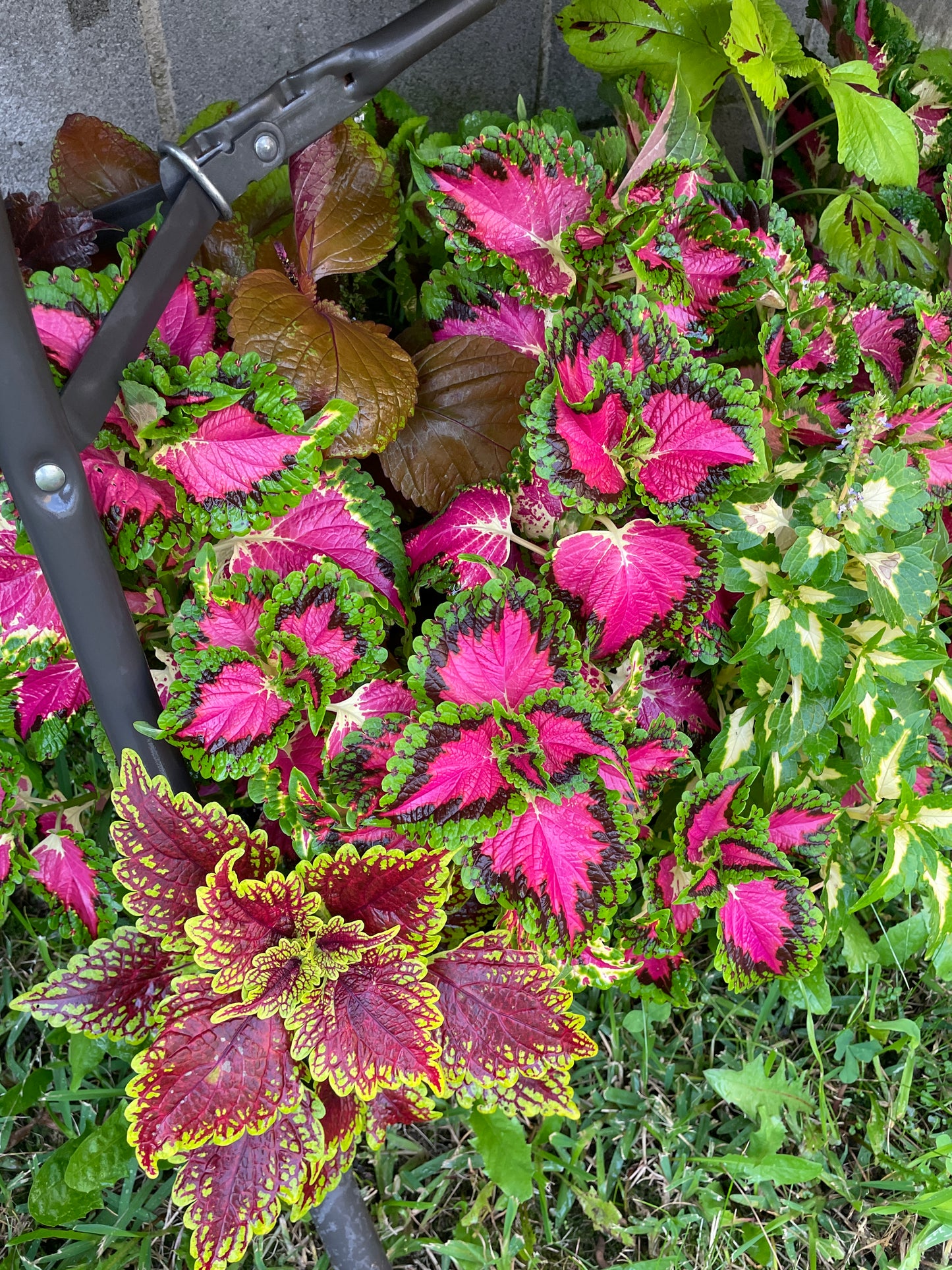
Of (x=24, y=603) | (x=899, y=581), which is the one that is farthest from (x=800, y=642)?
(x=24, y=603)

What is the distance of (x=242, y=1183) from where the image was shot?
806 millimetres

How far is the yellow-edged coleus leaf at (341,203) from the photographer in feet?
3.39

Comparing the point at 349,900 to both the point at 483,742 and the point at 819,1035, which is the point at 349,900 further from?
the point at 819,1035

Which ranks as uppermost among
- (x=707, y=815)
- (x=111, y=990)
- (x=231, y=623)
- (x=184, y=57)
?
(x=184, y=57)

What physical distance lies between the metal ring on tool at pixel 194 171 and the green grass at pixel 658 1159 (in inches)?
35.0

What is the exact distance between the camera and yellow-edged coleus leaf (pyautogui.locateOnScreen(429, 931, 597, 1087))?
0.91 metres

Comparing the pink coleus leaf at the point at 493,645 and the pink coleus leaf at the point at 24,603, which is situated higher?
the pink coleus leaf at the point at 24,603

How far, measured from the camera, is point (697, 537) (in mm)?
909

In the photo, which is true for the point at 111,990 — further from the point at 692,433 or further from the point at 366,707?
the point at 692,433

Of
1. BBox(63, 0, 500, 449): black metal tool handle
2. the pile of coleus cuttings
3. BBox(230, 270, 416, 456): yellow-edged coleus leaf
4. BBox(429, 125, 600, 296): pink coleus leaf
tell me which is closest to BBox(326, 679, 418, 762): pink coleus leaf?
the pile of coleus cuttings

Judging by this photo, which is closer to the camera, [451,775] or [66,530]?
[66,530]

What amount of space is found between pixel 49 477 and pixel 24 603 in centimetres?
23

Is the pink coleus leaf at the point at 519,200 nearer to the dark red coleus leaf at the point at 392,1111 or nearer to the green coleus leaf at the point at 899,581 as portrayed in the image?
the green coleus leaf at the point at 899,581

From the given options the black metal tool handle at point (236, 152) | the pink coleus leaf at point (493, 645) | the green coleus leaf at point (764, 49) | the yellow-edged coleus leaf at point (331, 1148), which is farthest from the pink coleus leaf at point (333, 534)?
the green coleus leaf at point (764, 49)
